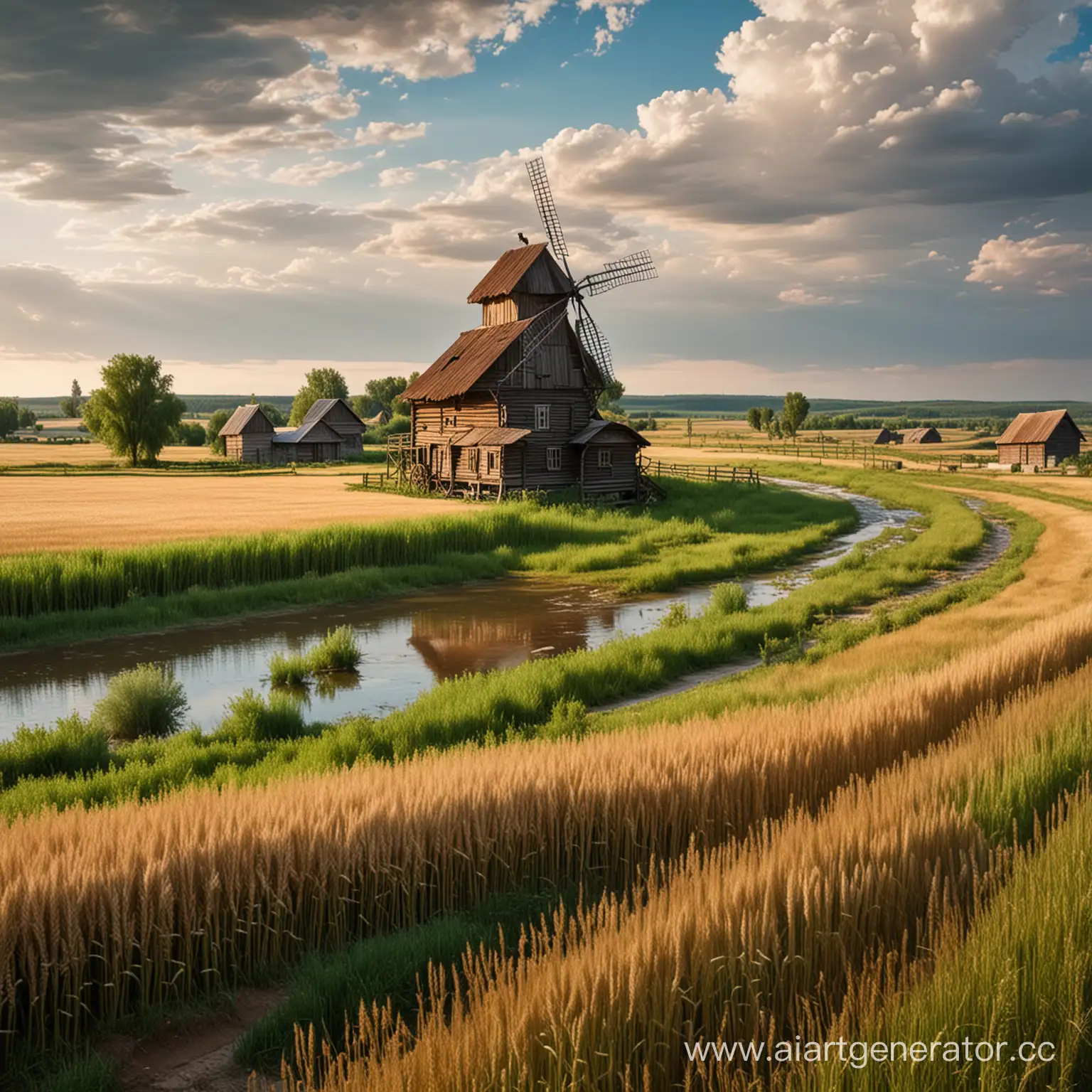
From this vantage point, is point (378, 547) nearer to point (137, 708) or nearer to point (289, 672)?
point (289, 672)

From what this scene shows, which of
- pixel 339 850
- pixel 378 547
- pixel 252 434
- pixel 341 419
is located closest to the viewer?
pixel 339 850

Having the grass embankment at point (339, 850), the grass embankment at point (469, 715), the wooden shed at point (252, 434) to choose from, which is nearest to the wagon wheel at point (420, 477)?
the grass embankment at point (469, 715)

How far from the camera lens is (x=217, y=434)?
12838 centimetres

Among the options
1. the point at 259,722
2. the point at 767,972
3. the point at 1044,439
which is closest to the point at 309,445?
the point at 1044,439

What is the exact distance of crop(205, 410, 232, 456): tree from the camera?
114m

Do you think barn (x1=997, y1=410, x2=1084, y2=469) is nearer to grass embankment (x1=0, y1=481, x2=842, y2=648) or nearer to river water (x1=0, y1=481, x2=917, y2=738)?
grass embankment (x1=0, y1=481, x2=842, y2=648)

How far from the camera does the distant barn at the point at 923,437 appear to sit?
162250 mm

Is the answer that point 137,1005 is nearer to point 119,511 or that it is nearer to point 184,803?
point 184,803

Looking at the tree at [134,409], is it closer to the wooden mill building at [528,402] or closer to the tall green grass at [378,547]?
the wooden mill building at [528,402]

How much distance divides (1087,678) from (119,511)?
46.0 meters

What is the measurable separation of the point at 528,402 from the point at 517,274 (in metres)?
7.41

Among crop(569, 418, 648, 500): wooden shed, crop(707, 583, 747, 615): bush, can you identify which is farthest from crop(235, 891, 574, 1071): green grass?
crop(569, 418, 648, 500): wooden shed

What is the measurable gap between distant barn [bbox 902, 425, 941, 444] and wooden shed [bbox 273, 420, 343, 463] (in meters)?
99.7

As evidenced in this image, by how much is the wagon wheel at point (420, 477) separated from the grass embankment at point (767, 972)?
2183 inches
